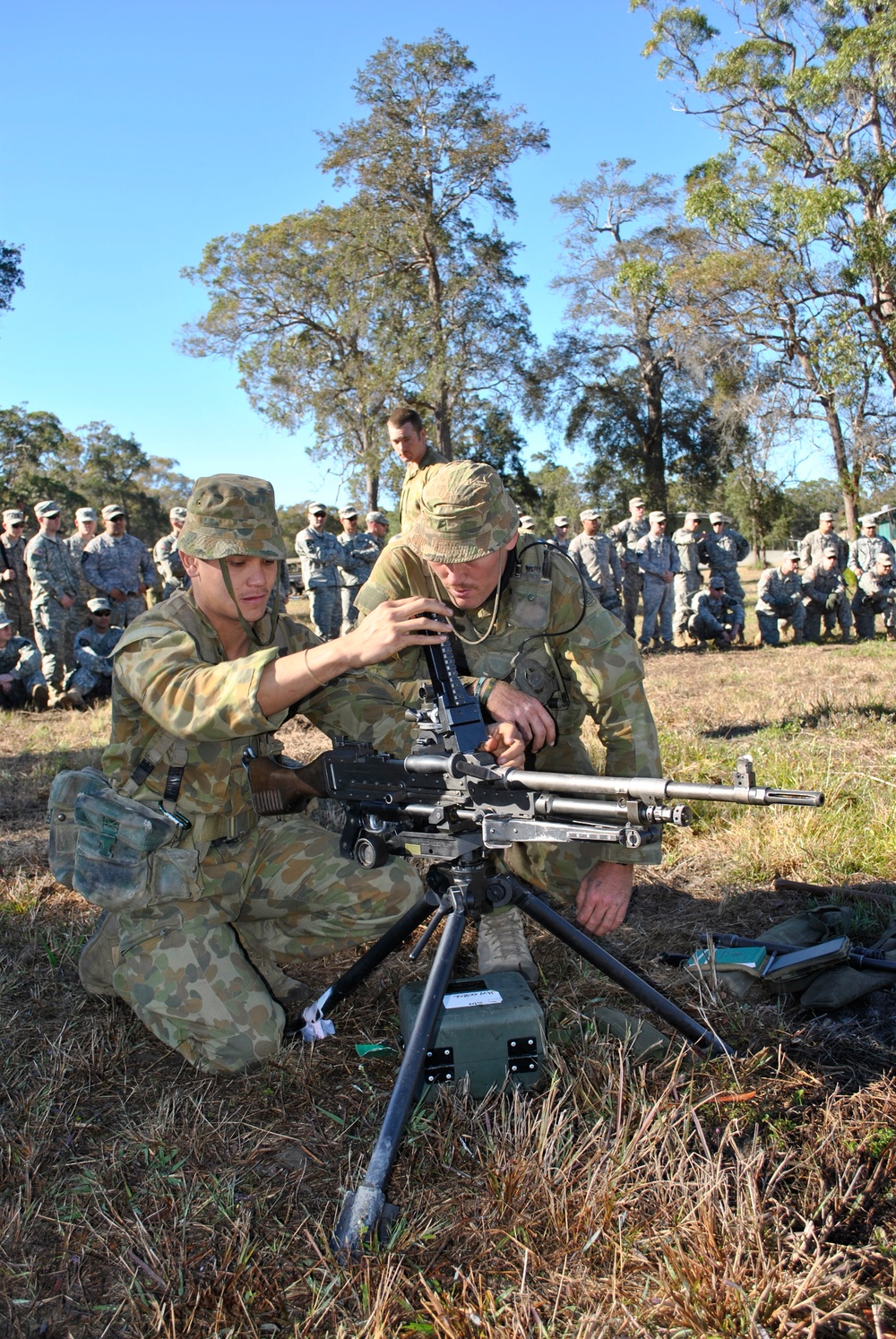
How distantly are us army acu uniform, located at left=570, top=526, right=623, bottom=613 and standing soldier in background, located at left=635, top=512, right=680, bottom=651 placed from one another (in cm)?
51

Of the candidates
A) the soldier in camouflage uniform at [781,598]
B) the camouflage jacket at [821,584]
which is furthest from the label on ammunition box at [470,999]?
the camouflage jacket at [821,584]

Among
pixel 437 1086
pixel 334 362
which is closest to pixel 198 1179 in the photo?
pixel 437 1086

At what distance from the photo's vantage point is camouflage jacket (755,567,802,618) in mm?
16562

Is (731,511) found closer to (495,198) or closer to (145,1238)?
(495,198)

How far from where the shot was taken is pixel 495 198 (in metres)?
32.6

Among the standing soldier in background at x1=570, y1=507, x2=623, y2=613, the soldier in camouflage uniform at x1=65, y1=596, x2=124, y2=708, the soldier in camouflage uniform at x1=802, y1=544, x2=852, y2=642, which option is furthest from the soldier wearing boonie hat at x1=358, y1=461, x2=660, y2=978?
the soldier in camouflage uniform at x1=802, y1=544, x2=852, y2=642

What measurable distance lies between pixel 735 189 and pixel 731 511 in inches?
925

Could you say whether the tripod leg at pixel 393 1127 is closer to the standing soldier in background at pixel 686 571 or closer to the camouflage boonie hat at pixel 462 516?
the camouflage boonie hat at pixel 462 516

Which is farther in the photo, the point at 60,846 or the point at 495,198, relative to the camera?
the point at 495,198

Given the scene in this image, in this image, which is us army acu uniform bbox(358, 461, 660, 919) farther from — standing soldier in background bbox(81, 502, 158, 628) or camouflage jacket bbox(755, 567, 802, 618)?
camouflage jacket bbox(755, 567, 802, 618)

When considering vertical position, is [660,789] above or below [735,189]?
below

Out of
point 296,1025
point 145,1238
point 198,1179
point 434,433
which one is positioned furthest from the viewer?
point 434,433

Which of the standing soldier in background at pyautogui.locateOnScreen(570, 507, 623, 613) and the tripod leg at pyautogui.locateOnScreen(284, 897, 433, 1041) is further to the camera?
the standing soldier in background at pyautogui.locateOnScreen(570, 507, 623, 613)

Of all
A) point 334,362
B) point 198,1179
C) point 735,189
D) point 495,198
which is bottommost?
point 198,1179
